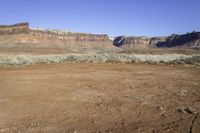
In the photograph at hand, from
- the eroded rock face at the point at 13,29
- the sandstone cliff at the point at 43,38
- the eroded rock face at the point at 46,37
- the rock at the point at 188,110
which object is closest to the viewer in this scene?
the rock at the point at 188,110

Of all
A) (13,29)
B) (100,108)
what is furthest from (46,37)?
(100,108)

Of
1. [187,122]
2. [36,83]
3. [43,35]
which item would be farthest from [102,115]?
[43,35]

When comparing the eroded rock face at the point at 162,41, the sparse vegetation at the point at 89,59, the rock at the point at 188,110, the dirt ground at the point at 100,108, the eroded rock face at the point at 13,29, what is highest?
the eroded rock face at the point at 13,29

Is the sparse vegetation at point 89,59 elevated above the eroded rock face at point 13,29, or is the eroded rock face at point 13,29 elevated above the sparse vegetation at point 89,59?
the eroded rock face at point 13,29

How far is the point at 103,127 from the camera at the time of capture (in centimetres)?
719

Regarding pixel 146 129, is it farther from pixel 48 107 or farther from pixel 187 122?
pixel 48 107

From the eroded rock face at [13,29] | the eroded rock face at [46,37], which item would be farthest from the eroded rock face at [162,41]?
the eroded rock face at [13,29]

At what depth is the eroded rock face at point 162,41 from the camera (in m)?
127

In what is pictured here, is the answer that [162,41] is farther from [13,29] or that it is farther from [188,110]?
[188,110]

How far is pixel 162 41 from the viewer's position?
6708 inches

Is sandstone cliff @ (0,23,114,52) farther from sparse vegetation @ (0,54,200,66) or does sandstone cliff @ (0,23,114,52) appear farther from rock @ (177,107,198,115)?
rock @ (177,107,198,115)

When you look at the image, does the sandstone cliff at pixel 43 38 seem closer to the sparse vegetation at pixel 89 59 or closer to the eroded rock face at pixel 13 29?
the eroded rock face at pixel 13 29

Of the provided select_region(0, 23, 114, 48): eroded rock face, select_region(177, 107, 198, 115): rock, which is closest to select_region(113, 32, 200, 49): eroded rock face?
select_region(0, 23, 114, 48): eroded rock face

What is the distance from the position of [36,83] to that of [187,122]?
8.49 metres
